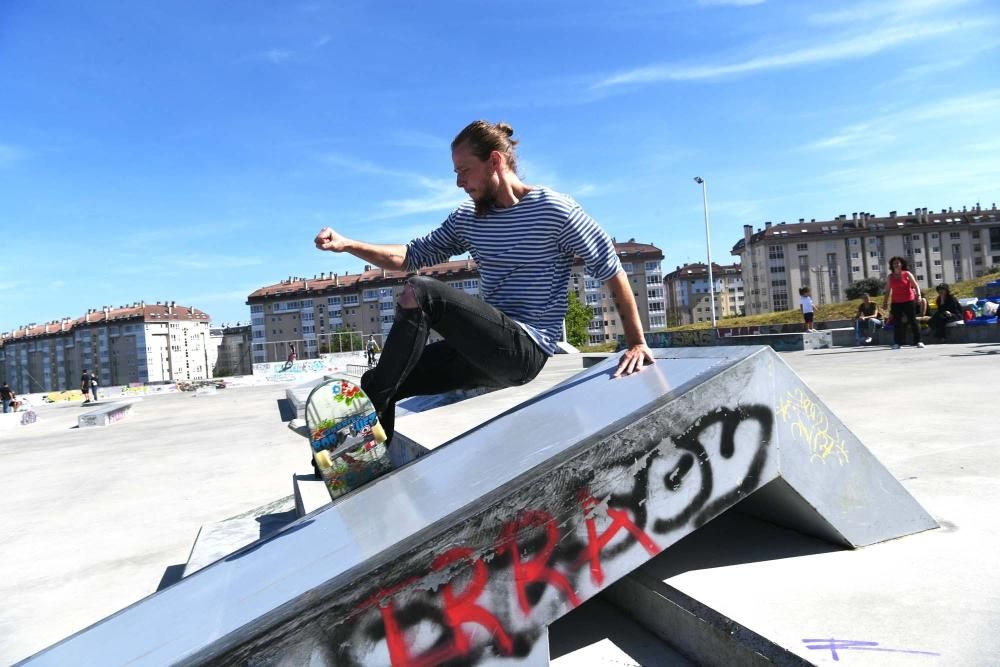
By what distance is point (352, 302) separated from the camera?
118250 mm

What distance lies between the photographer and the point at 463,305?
2.61m

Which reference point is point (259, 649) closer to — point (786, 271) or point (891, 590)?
point (891, 590)

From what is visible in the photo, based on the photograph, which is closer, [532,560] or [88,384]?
[532,560]

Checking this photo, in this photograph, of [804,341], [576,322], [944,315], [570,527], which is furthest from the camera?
[576,322]

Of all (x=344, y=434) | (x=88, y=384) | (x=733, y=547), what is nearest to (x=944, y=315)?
(x=733, y=547)

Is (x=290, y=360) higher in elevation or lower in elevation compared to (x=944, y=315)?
lower

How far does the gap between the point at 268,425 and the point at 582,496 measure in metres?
10.8

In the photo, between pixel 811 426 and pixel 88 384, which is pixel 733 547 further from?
pixel 88 384

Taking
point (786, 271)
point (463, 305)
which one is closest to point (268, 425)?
point (463, 305)

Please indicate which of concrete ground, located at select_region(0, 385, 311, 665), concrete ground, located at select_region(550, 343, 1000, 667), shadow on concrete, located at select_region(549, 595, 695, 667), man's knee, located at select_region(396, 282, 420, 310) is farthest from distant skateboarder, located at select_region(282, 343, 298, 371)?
shadow on concrete, located at select_region(549, 595, 695, 667)

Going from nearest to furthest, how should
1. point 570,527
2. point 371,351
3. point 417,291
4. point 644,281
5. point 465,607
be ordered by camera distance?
point 465,607 → point 570,527 → point 417,291 → point 371,351 → point 644,281

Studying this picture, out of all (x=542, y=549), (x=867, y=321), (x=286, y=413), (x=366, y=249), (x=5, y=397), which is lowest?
(x=286, y=413)

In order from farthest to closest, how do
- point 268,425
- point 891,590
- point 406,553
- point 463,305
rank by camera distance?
point 268,425 → point 463,305 → point 891,590 → point 406,553

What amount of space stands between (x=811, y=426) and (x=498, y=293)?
4.49 ft
